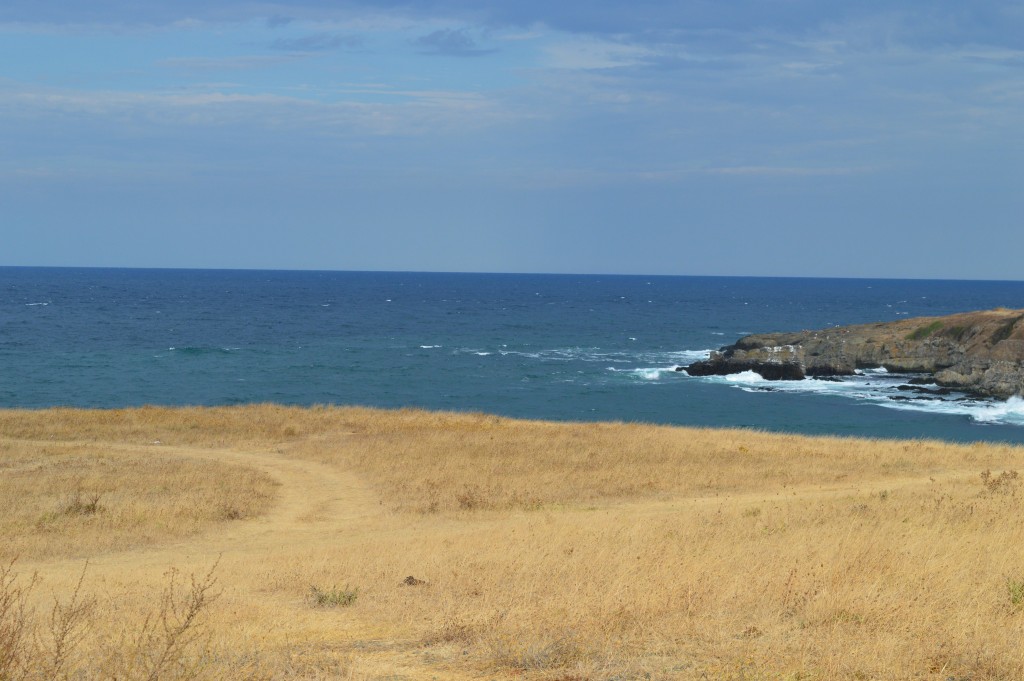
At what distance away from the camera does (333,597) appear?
12133mm

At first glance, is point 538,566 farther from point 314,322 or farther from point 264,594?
point 314,322

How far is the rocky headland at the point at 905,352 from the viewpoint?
65.2 meters

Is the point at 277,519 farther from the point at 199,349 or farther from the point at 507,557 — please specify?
the point at 199,349

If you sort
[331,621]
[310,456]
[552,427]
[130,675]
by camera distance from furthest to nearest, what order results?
[552,427] < [310,456] < [331,621] < [130,675]

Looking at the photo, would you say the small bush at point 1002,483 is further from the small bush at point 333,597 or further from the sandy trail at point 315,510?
the small bush at point 333,597

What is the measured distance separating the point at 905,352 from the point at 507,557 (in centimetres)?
Result: 6674

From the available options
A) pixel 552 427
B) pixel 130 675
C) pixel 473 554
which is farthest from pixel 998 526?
pixel 552 427

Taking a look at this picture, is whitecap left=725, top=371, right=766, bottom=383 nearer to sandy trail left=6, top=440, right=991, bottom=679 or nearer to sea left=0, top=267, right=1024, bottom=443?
sea left=0, top=267, right=1024, bottom=443

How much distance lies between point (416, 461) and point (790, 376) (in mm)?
48692

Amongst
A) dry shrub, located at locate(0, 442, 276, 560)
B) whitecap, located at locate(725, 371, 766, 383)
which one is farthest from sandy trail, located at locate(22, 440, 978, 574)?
whitecap, located at locate(725, 371, 766, 383)

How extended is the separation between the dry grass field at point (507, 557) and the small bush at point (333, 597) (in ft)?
0.17

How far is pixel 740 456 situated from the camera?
30391mm

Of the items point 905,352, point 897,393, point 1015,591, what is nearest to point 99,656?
point 1015,591

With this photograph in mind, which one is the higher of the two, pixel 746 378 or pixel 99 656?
pixel 99 656
